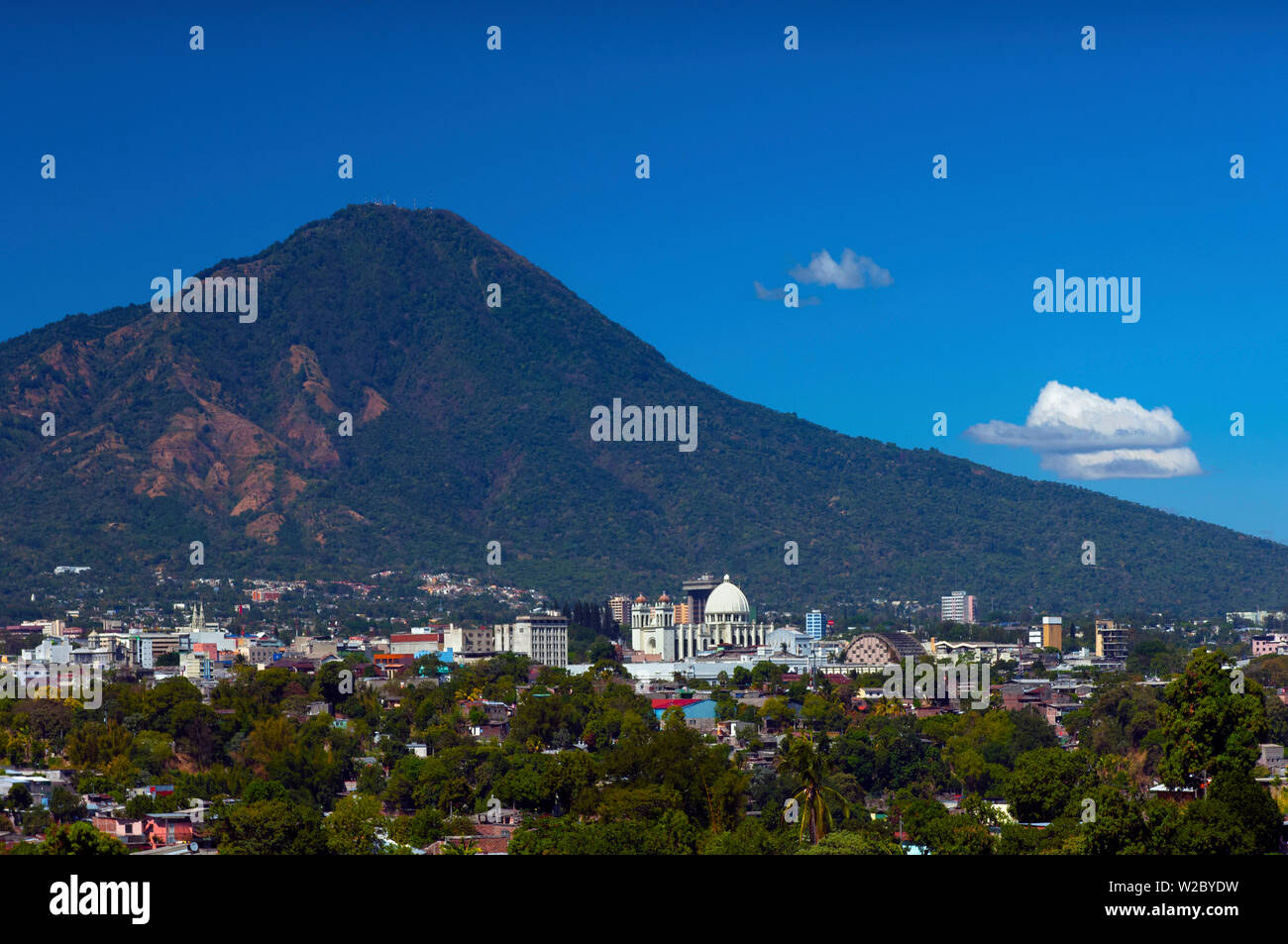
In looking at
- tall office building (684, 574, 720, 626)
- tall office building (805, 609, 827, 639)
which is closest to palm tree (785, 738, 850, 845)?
tall office building (805, 609, 827, 639)

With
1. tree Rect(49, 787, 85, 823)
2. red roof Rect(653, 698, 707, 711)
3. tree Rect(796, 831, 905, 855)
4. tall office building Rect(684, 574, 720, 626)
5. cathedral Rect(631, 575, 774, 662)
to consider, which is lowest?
tree Rect(49, 787, 85, 823)

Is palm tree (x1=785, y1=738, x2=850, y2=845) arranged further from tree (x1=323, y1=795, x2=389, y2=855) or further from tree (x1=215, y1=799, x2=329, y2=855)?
tree (x1=215, y1=799, x2=329, y2=855)

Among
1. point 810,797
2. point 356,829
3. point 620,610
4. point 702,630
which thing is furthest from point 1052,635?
point 356,829

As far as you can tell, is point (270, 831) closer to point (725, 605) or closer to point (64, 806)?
point (64, 806)

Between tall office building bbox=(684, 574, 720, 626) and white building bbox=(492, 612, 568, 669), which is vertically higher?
tall office building bbox=(684, 574, 720, 626)

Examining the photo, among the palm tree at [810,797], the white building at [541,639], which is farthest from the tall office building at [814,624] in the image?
the palm tree at [810,797]

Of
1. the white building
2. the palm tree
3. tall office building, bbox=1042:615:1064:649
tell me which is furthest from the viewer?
tall office building, bbox=1042:615:1064:649

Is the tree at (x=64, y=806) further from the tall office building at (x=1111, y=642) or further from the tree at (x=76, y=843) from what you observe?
the tall office building at (x=1111, y=642)

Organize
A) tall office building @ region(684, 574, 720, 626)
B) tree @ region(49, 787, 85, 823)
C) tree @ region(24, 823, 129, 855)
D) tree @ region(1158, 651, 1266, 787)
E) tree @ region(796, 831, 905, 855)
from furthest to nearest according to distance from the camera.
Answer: tall office building @ region(684, 574, 720, 626) < tree @ region(49, 787, 85, 823) < tree @ region(1158, 651, 1266, 787) < tree @ region(796, 831, 905, 855) < tree @ region(24, 823, 129, 855)
